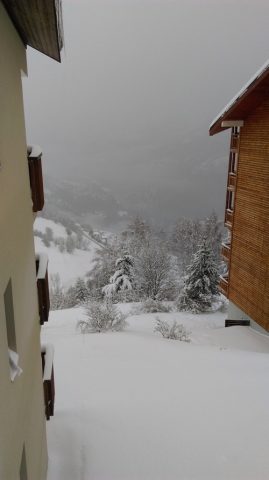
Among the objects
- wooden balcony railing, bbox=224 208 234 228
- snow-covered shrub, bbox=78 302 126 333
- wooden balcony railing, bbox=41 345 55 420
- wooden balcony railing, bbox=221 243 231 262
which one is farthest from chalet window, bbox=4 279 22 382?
wooden balcony railing, bbox=221 243 231 262

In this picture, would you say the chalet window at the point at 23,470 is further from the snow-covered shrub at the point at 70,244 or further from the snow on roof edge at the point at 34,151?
Answer: the snow-covered shrub at the point at 70,244

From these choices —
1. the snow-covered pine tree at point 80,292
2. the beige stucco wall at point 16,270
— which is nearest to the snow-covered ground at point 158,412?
the beige stucco wall at point 16,270

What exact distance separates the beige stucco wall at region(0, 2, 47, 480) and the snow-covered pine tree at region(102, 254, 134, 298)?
23.4 m

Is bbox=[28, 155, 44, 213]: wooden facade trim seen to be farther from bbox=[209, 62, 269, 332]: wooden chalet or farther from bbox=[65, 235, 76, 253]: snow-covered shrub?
bbox=[65, 235, 76, 253]: snow-covered shrub

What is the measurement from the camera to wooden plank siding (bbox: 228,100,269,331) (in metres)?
12.7

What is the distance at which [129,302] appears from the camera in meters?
27.9

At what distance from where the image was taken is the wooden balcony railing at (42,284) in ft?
15.9

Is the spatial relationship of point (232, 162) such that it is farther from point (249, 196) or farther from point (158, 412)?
point (158, 412)

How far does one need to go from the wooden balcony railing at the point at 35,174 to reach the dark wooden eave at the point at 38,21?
1140 mm

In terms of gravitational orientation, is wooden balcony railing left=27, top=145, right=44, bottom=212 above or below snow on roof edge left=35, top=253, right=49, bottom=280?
above

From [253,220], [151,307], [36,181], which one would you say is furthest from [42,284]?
[151,307]

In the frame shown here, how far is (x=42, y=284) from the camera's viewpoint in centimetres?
485

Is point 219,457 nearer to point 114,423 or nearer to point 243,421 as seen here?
point 243,421

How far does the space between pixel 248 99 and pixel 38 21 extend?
35.3 feet
